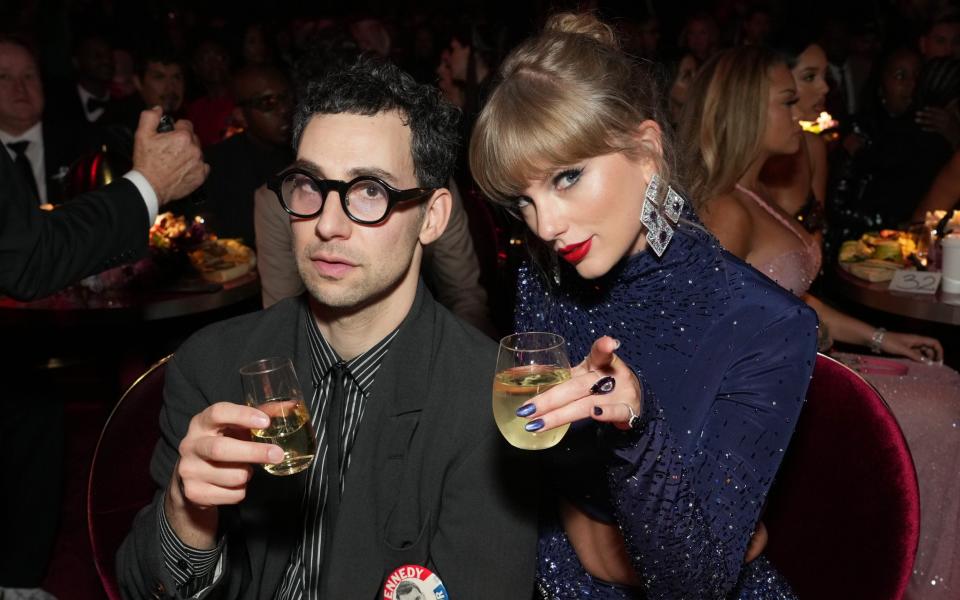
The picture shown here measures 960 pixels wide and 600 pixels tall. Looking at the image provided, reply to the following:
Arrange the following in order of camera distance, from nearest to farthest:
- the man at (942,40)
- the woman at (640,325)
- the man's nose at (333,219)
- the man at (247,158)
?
1. the woman at (640,325)
2. the man's nose at (333,219)
3. the man at (247,158)
4. the man at (942,40)

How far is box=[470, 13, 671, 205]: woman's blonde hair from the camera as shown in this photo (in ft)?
5.32

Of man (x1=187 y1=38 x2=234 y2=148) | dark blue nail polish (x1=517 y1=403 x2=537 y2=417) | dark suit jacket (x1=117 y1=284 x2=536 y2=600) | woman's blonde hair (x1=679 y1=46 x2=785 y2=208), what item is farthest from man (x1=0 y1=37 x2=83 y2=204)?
dark blue nail polish (x1=517 y1=403 x2=537 y2=417)

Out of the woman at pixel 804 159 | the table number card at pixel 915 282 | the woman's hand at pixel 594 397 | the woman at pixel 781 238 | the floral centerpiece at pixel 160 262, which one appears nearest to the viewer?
the woman's hand at pixel 594 397

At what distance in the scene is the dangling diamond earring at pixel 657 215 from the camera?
66.4 inches

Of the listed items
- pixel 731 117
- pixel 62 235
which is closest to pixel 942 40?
pixel 731 117

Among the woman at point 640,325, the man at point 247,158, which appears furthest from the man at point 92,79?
the woman at point 640,325

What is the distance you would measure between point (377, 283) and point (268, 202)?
5.76 feet

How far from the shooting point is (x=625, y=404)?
122cm

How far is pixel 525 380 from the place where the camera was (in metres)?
1.23

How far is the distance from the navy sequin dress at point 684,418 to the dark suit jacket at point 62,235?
1.13 m

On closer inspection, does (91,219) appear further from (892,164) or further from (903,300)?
(892,164)

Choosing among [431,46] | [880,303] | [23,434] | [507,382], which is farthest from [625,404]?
[431,46]

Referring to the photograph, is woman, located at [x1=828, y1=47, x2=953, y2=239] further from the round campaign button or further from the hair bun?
the round campaign button

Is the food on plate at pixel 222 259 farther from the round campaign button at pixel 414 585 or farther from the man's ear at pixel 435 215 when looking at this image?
the round campaign button at pixel 414 585
